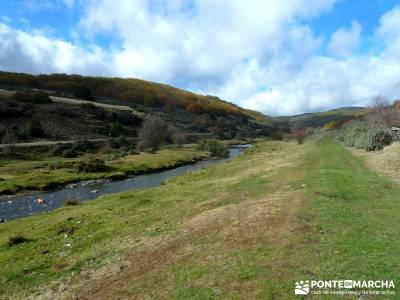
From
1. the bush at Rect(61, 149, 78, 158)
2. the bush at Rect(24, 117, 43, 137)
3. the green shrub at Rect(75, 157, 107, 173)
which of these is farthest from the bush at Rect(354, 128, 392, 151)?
the bush at Rect(24, 117, 43, 137)

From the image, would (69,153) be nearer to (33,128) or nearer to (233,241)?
(33,128)

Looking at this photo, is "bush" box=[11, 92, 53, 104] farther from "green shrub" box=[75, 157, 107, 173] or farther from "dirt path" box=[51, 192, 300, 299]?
"dirt path" box=[51, 192, 300, 299]

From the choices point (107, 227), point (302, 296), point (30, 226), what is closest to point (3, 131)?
point (30, 226)

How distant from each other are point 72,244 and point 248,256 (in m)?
12.4

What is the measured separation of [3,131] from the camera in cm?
11369

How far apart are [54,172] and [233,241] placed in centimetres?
6128

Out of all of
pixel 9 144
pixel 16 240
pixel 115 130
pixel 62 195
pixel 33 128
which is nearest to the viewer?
pixel 16 240

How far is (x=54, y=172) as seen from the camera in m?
72.1

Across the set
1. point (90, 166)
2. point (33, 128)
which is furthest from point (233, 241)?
point (33, 128)

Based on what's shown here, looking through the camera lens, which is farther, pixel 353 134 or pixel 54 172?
pixel 353 134

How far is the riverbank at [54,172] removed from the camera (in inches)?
2379

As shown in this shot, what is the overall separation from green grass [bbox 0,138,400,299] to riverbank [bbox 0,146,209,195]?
3035 cm

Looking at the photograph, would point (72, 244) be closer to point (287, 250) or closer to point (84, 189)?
point (287, 250)

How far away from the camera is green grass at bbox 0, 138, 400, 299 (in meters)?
13.5
